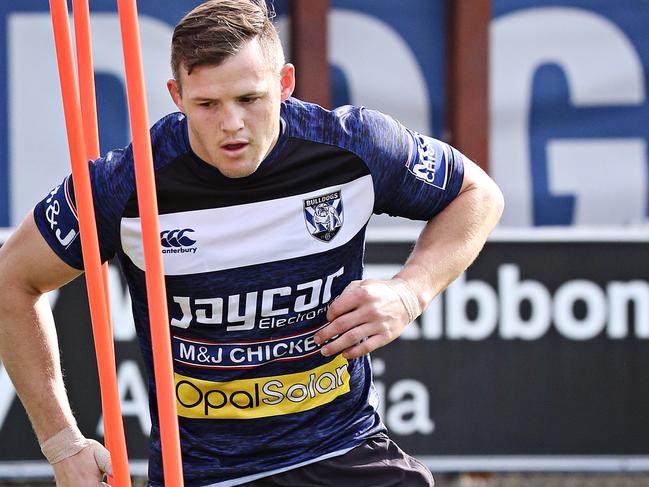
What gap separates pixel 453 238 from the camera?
3.06m

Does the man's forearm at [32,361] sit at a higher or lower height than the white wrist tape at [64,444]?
higher

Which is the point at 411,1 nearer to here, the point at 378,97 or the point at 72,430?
the point at 378,97

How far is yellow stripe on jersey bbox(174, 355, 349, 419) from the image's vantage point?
2963 millimetres

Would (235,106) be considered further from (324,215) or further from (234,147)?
(324,215)

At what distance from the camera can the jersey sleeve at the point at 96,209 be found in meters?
2.84

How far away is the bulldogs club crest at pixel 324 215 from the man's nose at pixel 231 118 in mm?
402

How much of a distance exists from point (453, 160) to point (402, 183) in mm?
187

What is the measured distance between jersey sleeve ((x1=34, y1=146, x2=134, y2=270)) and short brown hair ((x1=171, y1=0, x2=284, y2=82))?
0.86 ft

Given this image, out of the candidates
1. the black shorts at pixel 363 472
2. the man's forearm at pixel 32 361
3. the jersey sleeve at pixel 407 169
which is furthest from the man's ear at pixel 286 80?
the black shorts at pixel 363 472

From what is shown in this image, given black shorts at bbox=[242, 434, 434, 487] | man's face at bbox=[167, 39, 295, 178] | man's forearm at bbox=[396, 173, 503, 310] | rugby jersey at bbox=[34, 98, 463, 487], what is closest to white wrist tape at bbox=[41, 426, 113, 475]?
rugby jersey at bbox=[34, 98, 463, 487]

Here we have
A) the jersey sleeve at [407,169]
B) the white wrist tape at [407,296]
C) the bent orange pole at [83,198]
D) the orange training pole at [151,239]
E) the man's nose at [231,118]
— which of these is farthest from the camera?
the jersey sleeve at [407,169]

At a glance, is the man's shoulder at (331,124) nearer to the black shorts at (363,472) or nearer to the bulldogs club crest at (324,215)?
the bulldogs club crest at (324,215)

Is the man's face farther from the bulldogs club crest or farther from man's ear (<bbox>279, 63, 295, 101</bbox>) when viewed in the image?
the bulldogs club crest

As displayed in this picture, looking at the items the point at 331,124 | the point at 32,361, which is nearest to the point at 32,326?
the point at 32,361
